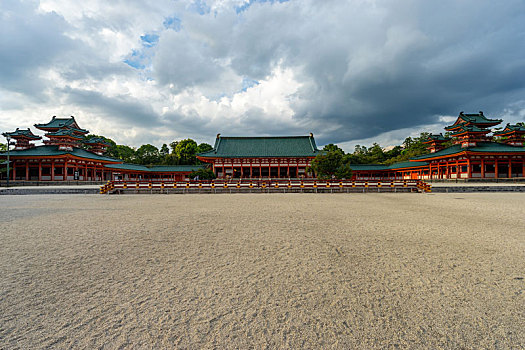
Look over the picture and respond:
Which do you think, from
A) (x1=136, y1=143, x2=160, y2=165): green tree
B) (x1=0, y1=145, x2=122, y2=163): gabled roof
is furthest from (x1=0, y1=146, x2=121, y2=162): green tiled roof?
(x1=136, y1=143, x2=160, y2=165): green tree

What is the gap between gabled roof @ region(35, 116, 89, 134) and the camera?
3412 centimetres

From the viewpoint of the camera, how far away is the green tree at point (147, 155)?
57.6m

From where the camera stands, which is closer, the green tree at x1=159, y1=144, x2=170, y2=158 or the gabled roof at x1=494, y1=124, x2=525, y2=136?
the gabled roof at x1=494, y1=124, x2=525, y2=136

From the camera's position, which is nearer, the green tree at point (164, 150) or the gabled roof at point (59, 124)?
the gabled roof at point (59, 124)

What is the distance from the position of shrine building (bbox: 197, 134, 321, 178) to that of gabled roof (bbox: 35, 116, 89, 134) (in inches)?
815

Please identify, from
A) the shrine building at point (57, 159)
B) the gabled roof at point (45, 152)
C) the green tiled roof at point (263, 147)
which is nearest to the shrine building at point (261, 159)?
the green tiled roof at point (263, 147)

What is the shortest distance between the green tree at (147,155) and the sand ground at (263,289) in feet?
185

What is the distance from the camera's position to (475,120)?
3253cm

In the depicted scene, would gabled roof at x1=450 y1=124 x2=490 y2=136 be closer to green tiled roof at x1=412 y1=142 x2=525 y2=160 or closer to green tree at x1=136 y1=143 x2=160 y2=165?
green tiled roof at x1=412 y1=142 x2=525 y2=160

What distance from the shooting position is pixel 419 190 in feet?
65.1

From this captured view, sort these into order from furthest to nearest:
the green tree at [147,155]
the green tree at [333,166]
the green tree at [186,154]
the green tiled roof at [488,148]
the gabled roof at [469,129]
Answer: the green tree at [147,155] < the green tree at [186,154] < the gabled roof at [469,129] < the green tiled roof at [488,148] < the green tree at [333,166]

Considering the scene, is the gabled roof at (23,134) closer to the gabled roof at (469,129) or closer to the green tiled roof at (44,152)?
the green tiled roof at (44,152)

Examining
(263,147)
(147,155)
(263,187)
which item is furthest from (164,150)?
(263,187)

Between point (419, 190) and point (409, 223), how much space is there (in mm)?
15554
